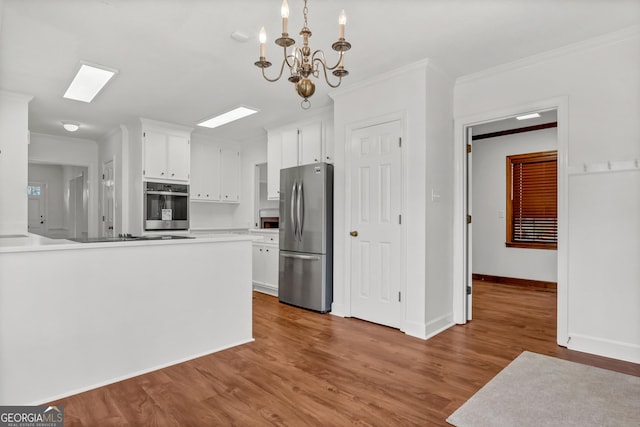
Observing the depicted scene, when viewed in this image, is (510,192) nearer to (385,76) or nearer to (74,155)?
(385,76)

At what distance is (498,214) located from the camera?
6.04 meters

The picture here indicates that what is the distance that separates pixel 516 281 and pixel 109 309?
5.72 meters

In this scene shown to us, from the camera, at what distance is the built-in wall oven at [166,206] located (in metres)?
5.05

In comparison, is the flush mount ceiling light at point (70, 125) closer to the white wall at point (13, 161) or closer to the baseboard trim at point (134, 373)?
the white wall at point (13, 161)

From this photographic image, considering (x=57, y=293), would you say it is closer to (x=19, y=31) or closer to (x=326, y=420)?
(x=326, y=420)

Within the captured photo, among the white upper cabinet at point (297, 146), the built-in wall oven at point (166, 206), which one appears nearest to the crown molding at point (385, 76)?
the white upper cabinet at point (297, 146)

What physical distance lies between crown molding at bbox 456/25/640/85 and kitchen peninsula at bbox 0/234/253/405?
2.75 metres

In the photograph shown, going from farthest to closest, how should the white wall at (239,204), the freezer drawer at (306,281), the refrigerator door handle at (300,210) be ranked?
the white wall at (239,204)
the refrigerator door handle at (300,210)
the freezer drawer at (306,281)

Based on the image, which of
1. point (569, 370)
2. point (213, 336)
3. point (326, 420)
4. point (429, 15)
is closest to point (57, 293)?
point (213, 336)

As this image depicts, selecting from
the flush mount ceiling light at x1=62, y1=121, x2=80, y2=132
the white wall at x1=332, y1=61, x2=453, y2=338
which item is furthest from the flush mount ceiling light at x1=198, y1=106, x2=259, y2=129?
the flush mount ceiling light at x1=62, y1=121, x2=80, y2=132

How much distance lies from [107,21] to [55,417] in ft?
8.45

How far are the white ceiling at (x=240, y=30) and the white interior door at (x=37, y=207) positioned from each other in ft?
A: 18.6

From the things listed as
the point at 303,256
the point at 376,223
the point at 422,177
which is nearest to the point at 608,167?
the point at 422,177

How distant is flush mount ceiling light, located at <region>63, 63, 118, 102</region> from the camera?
11.1 ft
